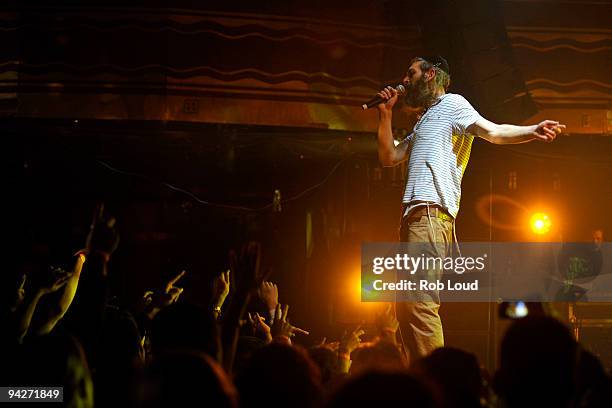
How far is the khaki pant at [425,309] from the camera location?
5055mm

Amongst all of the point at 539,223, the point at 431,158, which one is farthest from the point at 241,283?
the point at 539,223

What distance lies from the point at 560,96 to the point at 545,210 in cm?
189

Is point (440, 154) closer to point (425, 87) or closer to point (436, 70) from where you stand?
point (425, 87)

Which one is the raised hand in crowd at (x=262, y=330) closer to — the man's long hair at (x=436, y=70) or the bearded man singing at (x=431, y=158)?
the bearded man singing at (x=431, y=158)

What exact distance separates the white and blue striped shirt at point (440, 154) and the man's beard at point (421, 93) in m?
0.12

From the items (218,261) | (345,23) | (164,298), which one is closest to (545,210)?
(345,23)

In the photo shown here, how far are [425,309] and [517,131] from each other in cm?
136

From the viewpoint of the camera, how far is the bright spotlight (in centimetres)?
1076

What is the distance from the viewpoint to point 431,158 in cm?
541

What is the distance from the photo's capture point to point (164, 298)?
648 centimetres

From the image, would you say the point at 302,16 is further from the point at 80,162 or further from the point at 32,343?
the point at 32,343

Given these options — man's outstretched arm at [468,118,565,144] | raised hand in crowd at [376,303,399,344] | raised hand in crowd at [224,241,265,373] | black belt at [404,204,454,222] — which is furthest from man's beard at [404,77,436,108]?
raised hand in crowd at [224,241,265,373]

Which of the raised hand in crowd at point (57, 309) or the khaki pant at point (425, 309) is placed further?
the khaki pant at point (425, 309)

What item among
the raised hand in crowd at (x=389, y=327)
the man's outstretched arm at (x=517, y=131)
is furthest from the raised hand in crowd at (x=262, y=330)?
the man's outstretched arm at (x=517, y=131)
